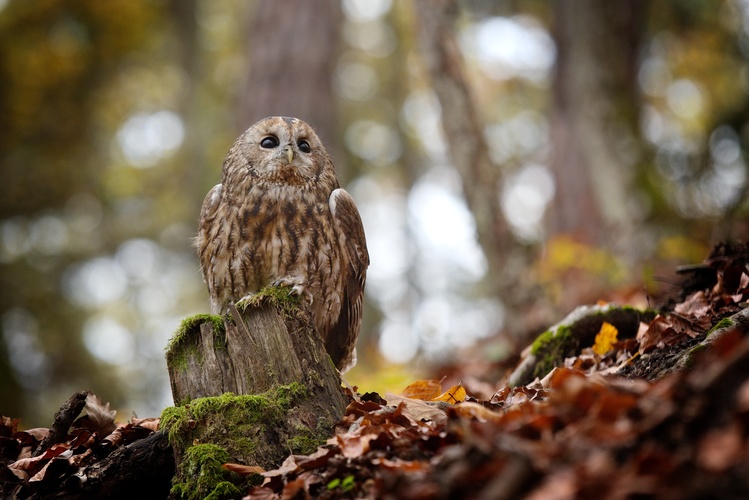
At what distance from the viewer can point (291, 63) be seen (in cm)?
873

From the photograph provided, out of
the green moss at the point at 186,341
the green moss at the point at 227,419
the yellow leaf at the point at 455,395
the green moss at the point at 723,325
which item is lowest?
the green moss at the point at 723,325

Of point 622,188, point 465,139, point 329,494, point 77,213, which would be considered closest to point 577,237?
point 622,188

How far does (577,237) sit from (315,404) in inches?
277

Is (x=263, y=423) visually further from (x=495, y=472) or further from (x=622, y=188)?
(x=622, y=188)

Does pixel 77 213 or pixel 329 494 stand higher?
pixel 77 213

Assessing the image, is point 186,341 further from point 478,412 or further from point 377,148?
point 377,148

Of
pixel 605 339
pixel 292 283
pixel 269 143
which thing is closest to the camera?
pixel 292 283

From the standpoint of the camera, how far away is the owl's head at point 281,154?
4.53 metres

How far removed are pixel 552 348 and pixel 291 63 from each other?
18.3 ft

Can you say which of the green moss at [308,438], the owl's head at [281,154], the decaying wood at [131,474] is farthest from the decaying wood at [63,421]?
the owl's head at [281,154]

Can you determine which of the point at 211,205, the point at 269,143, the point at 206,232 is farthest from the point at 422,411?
the point at 269,143

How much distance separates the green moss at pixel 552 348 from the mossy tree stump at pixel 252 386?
5.43 ft

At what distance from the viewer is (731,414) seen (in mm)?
1731

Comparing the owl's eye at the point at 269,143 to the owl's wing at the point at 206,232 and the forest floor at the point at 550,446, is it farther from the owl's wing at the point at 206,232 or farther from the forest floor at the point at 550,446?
the forest floor at the point at 550,446
